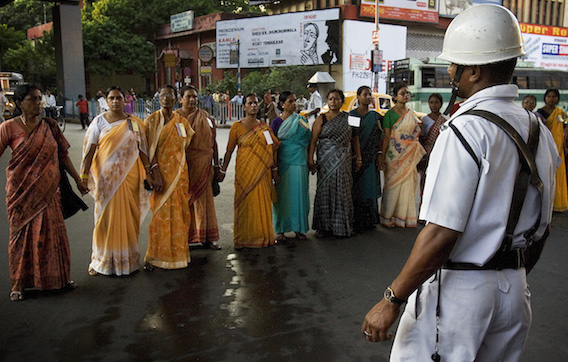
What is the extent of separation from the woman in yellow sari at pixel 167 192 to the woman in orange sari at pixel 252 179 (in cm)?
72

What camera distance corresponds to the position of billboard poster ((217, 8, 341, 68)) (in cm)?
2630

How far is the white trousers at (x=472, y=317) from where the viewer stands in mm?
1566

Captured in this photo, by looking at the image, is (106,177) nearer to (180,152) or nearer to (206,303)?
(180,152)

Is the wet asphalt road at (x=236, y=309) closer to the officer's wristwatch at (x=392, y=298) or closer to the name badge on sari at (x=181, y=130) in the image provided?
the name badge on sari at (x=181, y=130)

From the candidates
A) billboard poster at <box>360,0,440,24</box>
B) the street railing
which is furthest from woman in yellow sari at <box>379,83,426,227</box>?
billboard poster at <box>360,0,440,24</box>

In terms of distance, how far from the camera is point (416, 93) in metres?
20.6

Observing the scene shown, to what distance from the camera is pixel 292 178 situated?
5.68 m

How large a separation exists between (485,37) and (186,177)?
146 inches

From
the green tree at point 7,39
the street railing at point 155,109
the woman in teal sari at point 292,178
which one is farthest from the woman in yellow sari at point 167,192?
the green tree at point 7,39

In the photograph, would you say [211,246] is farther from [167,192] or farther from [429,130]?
[429,130]

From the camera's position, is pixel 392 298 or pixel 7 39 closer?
pixel 392 298

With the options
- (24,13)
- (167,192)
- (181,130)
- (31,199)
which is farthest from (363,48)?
(24,13)

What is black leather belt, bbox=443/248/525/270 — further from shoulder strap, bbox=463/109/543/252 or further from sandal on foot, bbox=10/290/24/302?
sandal on foot, bbox=10/290/24/302

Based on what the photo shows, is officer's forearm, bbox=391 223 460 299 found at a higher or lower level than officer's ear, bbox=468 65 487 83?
lower
